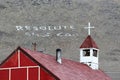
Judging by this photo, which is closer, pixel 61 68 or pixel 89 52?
pixel 61 68

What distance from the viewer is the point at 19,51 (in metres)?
30.9

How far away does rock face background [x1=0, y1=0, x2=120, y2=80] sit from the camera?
77625 millimetres

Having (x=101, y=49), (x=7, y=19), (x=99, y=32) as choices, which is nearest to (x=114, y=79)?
(x=101, y=49)

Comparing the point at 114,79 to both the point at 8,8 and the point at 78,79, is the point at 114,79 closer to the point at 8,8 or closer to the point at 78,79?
the point at 8,8

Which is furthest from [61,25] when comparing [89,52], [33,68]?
[33,68]

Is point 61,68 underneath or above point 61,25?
underneath

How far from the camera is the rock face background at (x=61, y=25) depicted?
3056 inches

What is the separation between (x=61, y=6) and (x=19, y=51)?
191 feet

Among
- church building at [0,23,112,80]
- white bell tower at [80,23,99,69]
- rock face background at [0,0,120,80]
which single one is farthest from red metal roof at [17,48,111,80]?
rock face background at [0,0,120,80]

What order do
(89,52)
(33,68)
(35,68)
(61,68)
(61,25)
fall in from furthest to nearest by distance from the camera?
(61,25) → (89,52) → (61,68) → (33,68) → (35,68)

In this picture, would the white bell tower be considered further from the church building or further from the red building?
the red building

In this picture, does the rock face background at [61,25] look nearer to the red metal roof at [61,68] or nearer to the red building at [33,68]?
the red metal roof at [61,68]

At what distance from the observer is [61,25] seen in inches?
3287

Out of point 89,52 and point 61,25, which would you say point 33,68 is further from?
point 61,25
